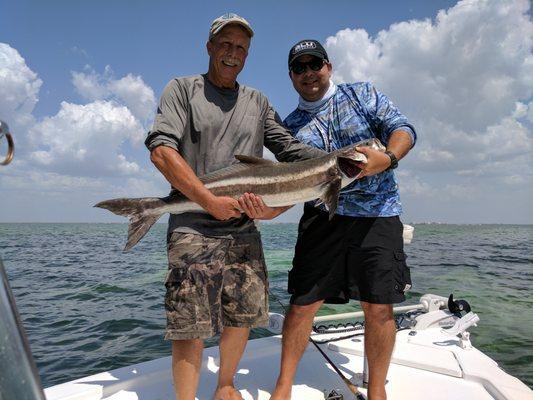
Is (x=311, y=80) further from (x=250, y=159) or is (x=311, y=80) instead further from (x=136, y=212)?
(x=136, y=212)

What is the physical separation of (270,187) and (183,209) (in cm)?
90

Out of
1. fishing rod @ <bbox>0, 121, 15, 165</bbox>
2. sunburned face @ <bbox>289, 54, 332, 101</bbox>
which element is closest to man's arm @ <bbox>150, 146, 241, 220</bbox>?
sunburned face @ <bbox>289, 54, 332, 101</bbox>

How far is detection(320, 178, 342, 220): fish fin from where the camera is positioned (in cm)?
404

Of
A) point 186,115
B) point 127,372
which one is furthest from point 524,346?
point 186,115

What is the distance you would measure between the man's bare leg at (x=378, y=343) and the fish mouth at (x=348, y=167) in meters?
1.29

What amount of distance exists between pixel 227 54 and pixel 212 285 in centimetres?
216

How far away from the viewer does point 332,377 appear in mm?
4555

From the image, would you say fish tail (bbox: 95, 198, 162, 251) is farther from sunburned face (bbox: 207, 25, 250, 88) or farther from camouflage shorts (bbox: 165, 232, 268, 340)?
sunburned face (bbox: 207, 25, 250, 88)

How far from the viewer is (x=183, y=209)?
3.80 m

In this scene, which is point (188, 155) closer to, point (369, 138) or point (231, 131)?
point (231, 131)

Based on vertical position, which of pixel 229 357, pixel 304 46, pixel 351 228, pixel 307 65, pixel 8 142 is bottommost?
pixel 229 357

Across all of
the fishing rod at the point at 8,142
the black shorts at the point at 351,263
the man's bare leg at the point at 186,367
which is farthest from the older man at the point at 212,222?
the fishing rod at the point at 8,142

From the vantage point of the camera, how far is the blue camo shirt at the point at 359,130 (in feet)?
14.1

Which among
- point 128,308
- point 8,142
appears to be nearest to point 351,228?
point 8,142
